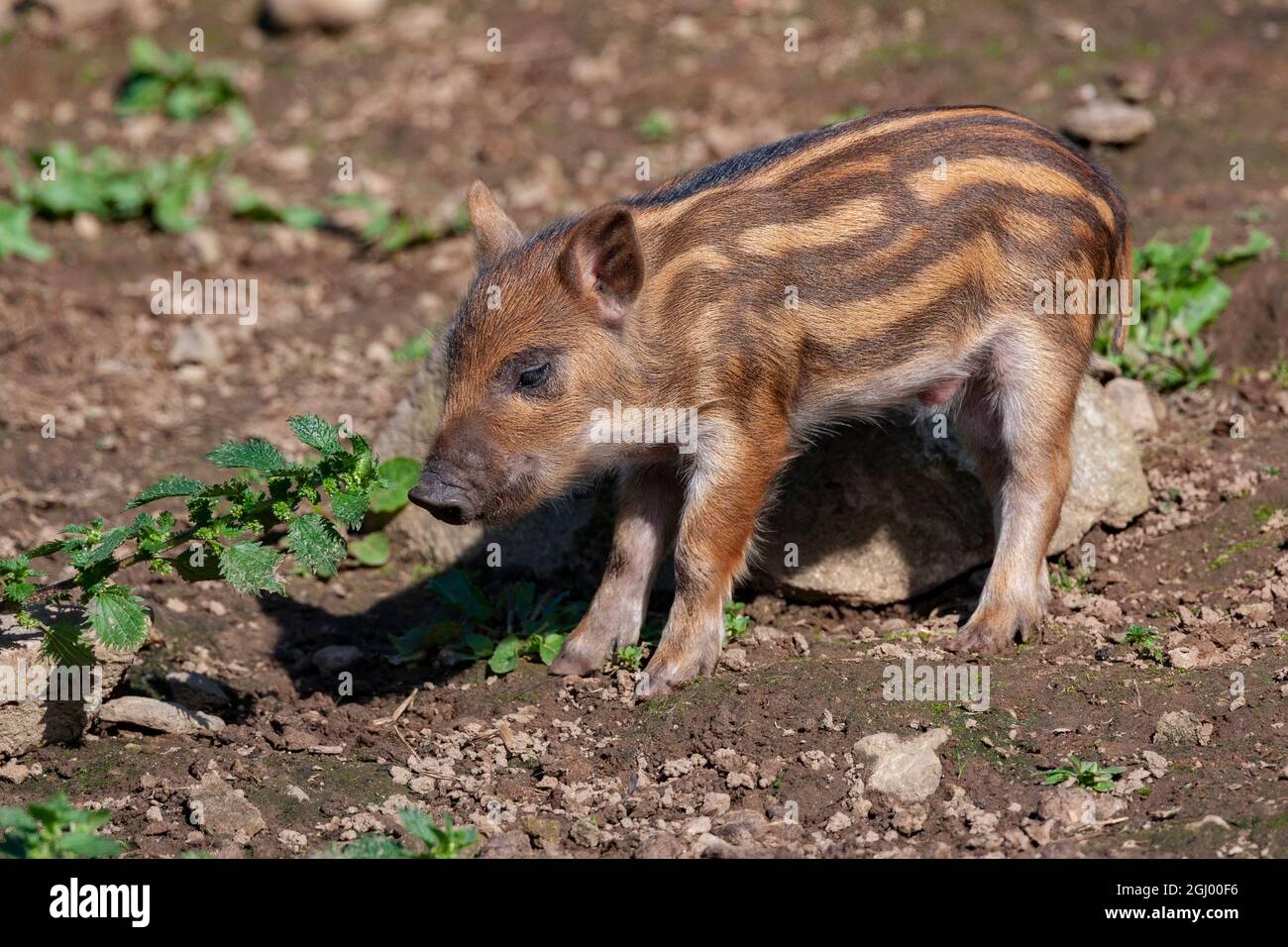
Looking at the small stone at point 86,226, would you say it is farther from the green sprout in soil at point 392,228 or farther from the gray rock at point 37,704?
the gray rock at point 37,704

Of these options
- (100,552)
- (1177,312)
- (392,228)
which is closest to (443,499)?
(100,552)

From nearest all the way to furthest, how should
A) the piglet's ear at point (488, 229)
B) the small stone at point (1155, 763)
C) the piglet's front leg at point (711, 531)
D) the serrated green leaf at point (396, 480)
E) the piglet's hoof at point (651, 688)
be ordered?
the small stone at point (1155, 763) → the piglet's hoof at point (651, 688) → the piglet's front leg at point (711, 531) → the piglet's ear at point (488, 229) → the serrated green leaf at point (396, 480)

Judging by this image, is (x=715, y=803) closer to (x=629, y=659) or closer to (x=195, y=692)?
(x=629, y=659)

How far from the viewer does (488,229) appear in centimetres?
671

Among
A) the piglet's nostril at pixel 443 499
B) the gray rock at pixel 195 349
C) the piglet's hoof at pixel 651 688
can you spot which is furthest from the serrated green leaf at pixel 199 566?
the gray rock at pixel 195 349

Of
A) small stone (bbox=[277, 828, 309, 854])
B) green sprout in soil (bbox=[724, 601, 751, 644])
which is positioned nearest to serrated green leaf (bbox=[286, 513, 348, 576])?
small stone (bbox=[277, 828, 309, 854])

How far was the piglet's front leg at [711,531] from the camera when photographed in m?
6.26

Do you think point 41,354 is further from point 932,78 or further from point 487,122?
point 932,78

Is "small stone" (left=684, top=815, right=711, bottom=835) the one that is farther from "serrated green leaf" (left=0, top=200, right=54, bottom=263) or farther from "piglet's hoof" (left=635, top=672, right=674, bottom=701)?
"serrated green leaf" (left=0, top=200, right=54, bottom=263)

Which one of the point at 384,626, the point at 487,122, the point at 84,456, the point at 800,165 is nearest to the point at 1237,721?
the point at 800,165

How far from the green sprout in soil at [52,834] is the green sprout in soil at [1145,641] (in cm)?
394

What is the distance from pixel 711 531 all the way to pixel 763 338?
33.0 inches

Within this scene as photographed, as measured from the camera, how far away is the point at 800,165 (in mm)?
6477

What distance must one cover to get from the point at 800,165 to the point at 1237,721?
2.89 m
